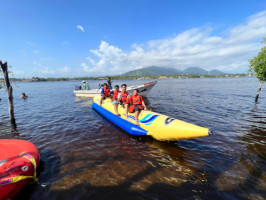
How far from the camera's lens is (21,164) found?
10.0 feet

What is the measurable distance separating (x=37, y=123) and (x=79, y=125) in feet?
9.48

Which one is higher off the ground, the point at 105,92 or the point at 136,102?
the point at 105,92

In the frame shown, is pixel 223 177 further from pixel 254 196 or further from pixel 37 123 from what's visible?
pixel 37 123

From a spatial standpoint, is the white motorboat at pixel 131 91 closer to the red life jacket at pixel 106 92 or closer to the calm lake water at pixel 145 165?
the red life jacket at pixel 106 92

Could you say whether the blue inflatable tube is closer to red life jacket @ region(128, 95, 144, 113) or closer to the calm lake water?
the calm lake water

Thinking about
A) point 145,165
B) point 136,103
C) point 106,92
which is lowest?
point 145,165

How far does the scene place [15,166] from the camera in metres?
2.95

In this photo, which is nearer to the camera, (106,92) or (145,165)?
(145,165)

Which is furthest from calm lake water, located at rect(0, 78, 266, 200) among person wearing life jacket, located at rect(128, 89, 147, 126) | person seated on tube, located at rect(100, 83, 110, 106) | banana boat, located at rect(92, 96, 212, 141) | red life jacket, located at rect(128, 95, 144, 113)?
person seated on tube, located at rect(100, 83, 110, 106)

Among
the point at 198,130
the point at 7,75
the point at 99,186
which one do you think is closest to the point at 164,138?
the point at 198,130

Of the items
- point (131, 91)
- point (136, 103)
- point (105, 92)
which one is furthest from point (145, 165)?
point (131, 91)

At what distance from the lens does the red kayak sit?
8.82ft

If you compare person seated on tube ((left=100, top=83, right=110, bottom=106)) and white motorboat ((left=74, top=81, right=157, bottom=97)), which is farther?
white motorboat ((left=74, top=81, right=157, bottom=97))

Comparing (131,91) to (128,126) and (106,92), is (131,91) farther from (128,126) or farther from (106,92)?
(128,126)
